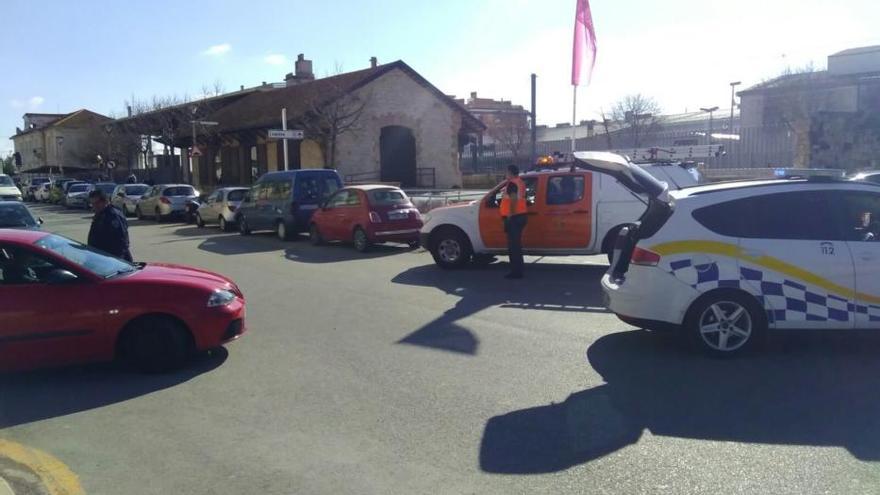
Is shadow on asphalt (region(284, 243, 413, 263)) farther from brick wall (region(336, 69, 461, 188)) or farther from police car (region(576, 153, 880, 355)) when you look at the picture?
brick wall (region(336, 69, 461, 188))

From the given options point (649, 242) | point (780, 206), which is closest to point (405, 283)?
point (649, 242)

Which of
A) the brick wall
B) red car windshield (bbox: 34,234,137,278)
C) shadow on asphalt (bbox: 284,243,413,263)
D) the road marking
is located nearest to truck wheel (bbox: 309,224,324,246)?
shadow on asphalt (bbox: 284,243,413,263)

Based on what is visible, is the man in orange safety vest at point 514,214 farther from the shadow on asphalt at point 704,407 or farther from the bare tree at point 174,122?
the bare tree at point 174,122

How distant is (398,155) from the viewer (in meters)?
41.0

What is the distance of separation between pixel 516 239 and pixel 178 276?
5989mm

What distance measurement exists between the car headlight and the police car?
3.92 metres

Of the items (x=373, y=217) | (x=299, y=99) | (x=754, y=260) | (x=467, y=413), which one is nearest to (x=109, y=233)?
(x=467, y=413)

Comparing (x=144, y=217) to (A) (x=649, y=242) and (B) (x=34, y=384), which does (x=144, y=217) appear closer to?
(B) (x=34, y=384)

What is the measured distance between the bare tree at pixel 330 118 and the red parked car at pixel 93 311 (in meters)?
27.8

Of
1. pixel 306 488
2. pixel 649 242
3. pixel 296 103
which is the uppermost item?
pixel 296 103

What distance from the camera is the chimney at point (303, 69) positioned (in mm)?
54562

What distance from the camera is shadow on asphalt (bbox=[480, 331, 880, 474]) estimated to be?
191 inches

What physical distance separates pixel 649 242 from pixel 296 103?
108 feet

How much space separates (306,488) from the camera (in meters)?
4.38
